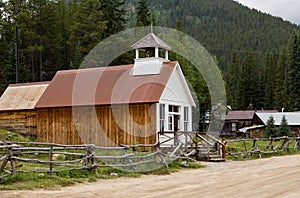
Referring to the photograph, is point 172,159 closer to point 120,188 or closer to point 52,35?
point 120,188

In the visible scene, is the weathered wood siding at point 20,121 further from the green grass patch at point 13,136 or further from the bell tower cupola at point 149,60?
the bell tower cupola at point 149,60

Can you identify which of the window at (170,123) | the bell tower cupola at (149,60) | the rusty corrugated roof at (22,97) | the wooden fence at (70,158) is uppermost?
the bell tower cupola at (149,60)

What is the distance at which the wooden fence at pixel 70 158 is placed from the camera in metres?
15.3

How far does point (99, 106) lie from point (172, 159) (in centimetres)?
792

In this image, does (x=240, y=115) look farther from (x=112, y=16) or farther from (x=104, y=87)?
(x=104, y=87)

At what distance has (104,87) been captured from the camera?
3006 centimetres

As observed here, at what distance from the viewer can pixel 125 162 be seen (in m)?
19.3

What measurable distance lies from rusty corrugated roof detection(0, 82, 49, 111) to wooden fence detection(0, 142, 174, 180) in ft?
33.2

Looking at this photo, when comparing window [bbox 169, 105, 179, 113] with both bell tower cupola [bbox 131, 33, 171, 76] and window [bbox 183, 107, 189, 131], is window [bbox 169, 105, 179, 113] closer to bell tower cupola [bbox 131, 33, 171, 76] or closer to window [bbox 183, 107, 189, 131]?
window [bbox 183, 107, 189, 131]

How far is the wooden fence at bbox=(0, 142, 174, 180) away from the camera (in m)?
15.3

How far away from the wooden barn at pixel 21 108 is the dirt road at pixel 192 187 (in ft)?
49.6

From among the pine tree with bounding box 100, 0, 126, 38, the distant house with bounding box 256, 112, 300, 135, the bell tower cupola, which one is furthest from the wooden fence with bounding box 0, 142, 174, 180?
the distant house with bounding box 256, 112, 300, 135

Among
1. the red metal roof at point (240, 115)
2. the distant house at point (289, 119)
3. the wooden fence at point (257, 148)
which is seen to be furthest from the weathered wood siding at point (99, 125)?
the red metal roof at point (240, 115)

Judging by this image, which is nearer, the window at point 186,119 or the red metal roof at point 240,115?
the window at point 186,119
